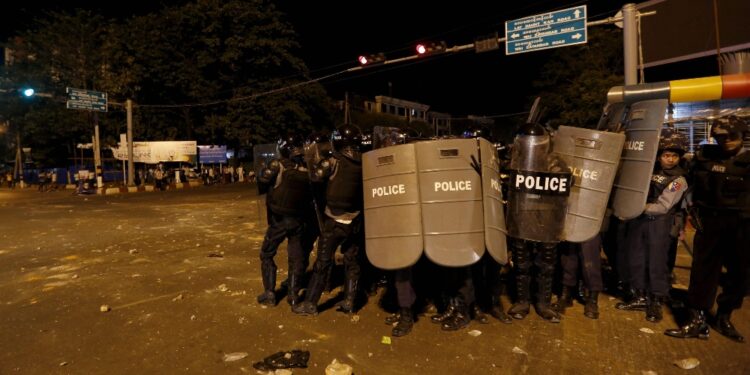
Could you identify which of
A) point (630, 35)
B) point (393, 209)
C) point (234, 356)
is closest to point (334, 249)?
point (393, 209)

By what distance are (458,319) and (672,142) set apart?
8.28ft

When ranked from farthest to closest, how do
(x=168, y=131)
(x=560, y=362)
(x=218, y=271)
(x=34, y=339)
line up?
(x=168, y=131), (x=218, y=271), (x=34, y=339), (x=560, y=362)

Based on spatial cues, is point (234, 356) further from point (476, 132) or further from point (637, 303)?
point (637, 303)

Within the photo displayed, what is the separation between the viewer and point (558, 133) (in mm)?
4230

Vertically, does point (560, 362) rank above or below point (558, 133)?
below

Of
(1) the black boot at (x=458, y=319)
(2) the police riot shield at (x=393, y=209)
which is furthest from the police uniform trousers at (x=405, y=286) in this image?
(1) the black boot at (x=458, y=319)

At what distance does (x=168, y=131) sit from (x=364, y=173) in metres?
28.6

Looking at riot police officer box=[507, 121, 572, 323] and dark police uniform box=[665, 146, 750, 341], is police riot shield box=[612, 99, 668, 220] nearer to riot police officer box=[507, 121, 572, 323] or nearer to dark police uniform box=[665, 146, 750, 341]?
dark police uniform box=[665, 146, 750, 341]

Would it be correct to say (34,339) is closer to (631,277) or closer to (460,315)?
(460,315)

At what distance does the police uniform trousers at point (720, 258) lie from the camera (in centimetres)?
362

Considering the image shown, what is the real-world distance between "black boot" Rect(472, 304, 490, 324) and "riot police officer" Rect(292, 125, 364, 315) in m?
1.17

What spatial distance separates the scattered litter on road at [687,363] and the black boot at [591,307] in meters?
0.94

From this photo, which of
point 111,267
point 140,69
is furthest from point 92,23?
point 111,267

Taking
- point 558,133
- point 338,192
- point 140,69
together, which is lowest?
point 338,192
